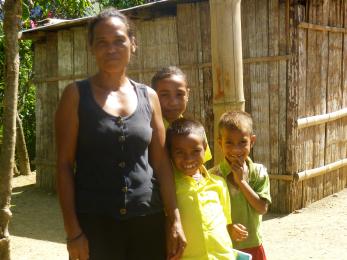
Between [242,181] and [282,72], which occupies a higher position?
[282,72]

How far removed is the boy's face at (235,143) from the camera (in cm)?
246

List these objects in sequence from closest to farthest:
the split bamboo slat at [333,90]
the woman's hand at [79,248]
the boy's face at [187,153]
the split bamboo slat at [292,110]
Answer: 1. the woman's hand at [79,248]
2. the boy's face at [187,153]
3. the split bamboo slat at [292,110]
4. the split bamboo slat at [333,90]

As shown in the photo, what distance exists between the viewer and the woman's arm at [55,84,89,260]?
1964 mm

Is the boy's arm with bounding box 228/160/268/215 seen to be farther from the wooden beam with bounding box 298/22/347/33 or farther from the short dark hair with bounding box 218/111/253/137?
the wooden beam with bounding box 298/22/347/33

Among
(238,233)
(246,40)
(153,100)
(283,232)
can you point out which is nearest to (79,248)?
(153,100)

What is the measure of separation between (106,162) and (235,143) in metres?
0.72

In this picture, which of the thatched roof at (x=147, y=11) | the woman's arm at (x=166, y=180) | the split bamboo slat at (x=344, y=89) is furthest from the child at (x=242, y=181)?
the split bamboo slat at (x=344, y=89)

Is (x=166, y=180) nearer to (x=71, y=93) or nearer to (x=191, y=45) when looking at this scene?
(x=71, y=93)

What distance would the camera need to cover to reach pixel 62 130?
200cm

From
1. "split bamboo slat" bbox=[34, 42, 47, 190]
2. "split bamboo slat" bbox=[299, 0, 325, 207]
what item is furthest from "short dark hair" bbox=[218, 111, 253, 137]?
"split bamboo slat" bbox=[34, 42, 47, 190]

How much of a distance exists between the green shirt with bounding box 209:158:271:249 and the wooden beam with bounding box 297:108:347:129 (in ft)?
12.1

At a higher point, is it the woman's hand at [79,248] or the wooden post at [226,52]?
the wooden post at [226,52]

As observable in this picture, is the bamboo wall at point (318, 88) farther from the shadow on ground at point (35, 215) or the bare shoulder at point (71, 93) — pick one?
the bare shoulder at point (71, 93)

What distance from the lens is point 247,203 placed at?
8.30ft
